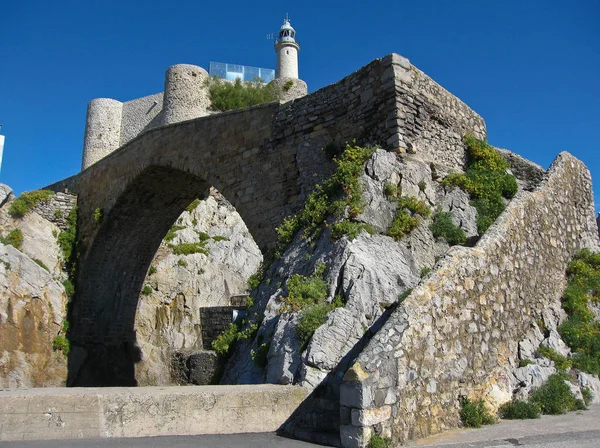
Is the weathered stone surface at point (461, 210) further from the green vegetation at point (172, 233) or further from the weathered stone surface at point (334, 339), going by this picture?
the green vegetation at point (172, 233)

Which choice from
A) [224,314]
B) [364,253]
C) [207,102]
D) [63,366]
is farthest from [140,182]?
[207,102]

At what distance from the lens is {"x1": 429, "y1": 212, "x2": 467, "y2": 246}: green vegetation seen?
Answer: 8.47m

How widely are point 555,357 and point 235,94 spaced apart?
23.9 meters

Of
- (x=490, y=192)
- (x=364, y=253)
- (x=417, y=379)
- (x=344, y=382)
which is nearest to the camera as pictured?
(x=344, y=382)

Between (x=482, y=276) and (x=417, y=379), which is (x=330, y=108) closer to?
(x=482, y=276)

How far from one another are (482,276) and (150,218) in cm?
1141

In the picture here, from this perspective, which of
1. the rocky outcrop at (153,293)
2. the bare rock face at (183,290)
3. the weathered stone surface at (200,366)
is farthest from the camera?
the bare rock face at (183,290)

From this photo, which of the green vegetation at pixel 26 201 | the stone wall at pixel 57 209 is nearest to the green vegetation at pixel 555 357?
the stone wall at pixel 57 209

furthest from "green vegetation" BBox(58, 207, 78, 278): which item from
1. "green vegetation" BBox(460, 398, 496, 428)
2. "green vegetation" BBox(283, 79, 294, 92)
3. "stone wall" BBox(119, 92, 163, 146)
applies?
"stone wall" BBox(119, 92, 163, 146)

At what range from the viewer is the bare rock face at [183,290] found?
55.8ft

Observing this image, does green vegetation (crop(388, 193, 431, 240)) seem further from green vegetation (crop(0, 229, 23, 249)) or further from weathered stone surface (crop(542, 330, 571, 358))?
green vegetation (crop(0, 229, 23, 249))

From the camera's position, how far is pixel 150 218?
1557 cm

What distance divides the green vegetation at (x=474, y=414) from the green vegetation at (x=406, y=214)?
10.1 feet

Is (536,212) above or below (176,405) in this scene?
above
